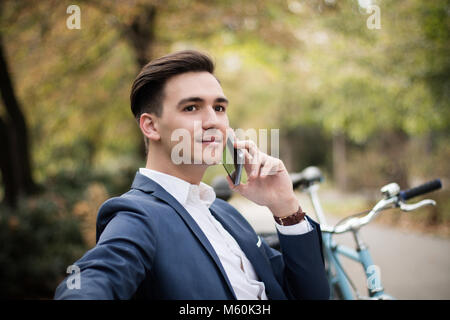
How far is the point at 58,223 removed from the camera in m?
6.03

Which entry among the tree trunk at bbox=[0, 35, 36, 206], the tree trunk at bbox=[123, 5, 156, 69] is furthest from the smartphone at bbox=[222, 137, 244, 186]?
the tree trunk at bbox=[123, 5, 156, 69]

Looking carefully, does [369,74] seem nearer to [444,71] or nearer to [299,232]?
[444,71]

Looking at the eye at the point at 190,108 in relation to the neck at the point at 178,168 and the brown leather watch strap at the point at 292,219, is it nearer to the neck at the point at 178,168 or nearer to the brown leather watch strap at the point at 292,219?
the neck at the point at 178,168

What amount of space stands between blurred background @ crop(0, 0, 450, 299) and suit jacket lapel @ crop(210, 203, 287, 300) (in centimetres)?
352

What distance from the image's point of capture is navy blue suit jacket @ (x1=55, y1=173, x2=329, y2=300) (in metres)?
1.19

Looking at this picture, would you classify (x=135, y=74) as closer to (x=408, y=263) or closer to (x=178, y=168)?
(x=408, y=263)

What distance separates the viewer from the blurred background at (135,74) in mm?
5859

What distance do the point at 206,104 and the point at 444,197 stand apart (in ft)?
31.9

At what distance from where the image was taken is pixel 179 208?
157 cm

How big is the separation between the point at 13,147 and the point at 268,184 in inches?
246

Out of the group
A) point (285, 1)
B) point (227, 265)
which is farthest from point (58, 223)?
point (285, 1)

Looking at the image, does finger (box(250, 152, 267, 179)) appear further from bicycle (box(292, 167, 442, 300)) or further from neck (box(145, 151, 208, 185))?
bicycle (box(292, 167, 442, 300))

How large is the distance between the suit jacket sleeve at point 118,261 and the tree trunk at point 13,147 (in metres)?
6.07

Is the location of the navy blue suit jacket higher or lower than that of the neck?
lower
